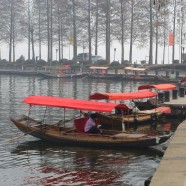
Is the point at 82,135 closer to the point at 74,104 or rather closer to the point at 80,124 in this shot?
the point at 80,124

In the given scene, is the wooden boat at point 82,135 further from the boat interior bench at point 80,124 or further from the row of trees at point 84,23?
the row of trees at point 84,23

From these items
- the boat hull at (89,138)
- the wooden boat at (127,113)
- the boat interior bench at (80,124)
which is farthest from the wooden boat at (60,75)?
the boat interior bench at (80,124)

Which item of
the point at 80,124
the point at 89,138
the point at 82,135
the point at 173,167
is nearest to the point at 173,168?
the point at 173,167

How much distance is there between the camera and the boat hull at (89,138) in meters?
23.0

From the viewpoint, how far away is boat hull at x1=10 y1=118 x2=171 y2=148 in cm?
2297

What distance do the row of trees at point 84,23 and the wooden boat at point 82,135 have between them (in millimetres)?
56233

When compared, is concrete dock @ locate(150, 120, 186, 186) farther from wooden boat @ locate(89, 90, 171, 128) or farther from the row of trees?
the row of trees

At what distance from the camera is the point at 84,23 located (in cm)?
9600

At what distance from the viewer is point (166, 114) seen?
34688 millimetres

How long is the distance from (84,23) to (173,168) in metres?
82.4

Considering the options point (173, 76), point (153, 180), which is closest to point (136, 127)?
point (153, 180)

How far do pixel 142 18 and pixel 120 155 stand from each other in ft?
227

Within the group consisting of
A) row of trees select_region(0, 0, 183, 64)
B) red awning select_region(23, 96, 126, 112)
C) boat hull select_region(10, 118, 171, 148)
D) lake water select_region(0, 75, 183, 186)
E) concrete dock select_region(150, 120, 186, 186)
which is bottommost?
lake water select_region(0, 75, 183, 186)

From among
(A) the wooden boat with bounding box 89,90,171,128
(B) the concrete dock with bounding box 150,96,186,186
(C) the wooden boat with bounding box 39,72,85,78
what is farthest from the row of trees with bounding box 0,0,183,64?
(B) the concrete dock with bounding box 150,96,186,186
